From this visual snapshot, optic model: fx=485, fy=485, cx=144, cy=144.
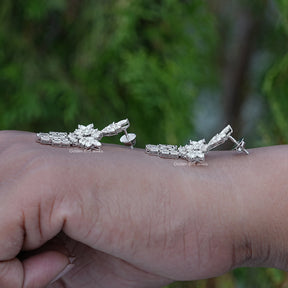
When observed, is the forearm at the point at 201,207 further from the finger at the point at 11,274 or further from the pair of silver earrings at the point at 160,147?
the finger at the point at 11,274

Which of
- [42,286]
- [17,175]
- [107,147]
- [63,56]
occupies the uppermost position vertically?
[63,56]

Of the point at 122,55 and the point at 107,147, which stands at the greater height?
the point at 122,55

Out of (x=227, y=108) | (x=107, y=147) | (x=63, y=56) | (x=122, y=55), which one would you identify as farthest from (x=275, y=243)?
(x=227, y=108)

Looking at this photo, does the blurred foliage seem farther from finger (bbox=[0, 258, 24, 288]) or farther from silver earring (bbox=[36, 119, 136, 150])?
finger (bbox=[0, 258, 24, 288])

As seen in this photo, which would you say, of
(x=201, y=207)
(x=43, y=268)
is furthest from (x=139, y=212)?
(x=43, y=268)

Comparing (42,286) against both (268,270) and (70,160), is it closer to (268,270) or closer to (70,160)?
(70,160)

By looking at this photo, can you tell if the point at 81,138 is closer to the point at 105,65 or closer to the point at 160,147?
the point at 160,147
